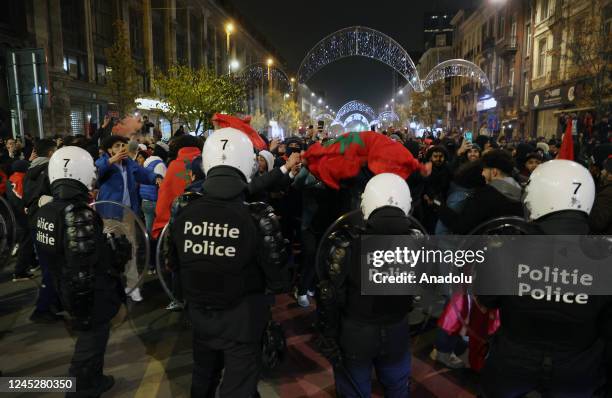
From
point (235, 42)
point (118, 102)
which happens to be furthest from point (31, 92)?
point (235, 42)

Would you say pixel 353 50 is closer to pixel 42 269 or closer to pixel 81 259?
pixel 42 269

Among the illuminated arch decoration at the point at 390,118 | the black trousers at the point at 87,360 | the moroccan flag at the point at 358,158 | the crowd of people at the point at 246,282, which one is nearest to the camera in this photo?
the crowd of people at the point at 246,282

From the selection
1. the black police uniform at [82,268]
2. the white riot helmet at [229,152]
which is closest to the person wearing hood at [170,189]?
the black police uniform at [82,268]

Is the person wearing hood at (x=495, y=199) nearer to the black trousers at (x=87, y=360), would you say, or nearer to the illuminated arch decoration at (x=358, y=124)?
the illuminated arch decoration at (x=358, y=124)

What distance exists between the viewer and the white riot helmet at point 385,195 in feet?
8.87

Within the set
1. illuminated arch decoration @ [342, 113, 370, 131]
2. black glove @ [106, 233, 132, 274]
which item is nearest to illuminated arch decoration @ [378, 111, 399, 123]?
illuminated arch decoration @ [342, 113, 370, 131]

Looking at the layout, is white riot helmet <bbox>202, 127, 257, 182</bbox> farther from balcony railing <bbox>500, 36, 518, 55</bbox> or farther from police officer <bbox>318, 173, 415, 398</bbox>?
balcony railing <bbox>500, 36, 518, 55</bbox>

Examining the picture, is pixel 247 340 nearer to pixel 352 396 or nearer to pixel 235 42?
pixel 352 396

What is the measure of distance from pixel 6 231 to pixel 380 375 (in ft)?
19.4

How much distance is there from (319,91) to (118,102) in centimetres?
14644

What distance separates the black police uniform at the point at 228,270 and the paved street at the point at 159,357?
1.26m

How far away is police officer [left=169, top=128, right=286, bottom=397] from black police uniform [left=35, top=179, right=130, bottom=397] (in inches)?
30.1

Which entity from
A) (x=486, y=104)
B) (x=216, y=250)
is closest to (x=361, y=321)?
(x=216, y=250)

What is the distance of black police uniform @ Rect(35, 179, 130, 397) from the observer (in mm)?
3139
